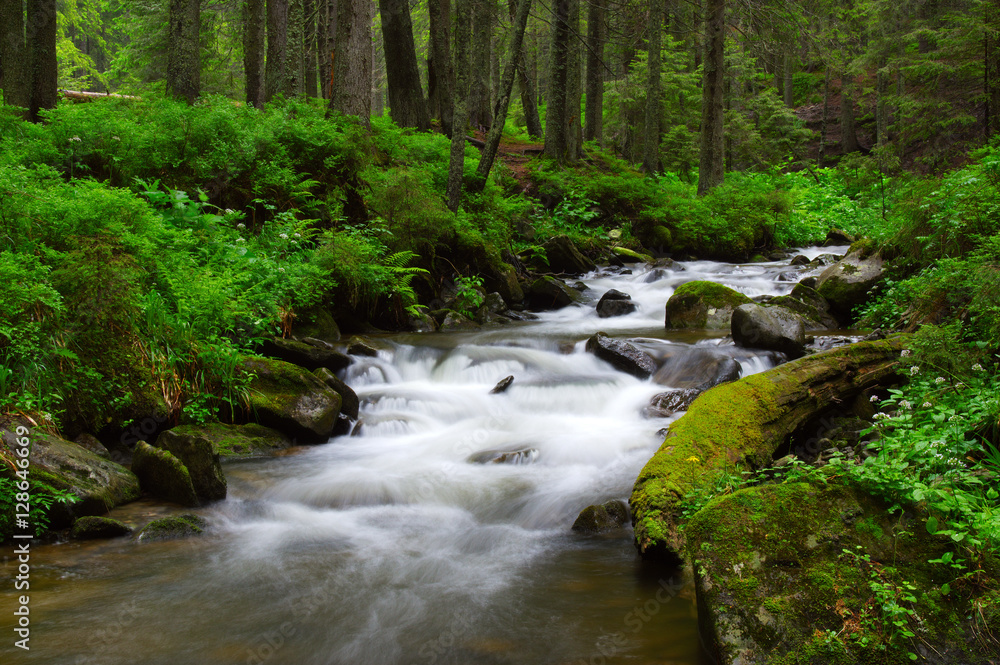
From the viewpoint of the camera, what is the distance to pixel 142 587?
151 inches

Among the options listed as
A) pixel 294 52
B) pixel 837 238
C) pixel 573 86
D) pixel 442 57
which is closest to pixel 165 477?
pixel 294 52

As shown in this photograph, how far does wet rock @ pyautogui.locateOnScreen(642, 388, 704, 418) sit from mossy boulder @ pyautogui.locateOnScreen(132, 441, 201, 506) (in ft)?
15.4

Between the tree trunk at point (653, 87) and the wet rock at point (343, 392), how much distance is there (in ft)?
48.7

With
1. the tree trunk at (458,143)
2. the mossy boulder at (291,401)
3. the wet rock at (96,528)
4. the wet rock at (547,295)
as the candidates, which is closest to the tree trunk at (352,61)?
the tree trunk at (458,143)

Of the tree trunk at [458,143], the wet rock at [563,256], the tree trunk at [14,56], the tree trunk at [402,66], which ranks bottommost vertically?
the wet rock at [563,256]

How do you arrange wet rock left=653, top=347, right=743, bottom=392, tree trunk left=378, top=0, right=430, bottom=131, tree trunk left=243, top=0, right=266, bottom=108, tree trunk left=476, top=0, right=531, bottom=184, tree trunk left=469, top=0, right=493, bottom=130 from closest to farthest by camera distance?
1. wet rock left=653, top=347, right=743, bottom=392
2. tree trunk left=476, top=0, right=531, bottom=184
3. tree trunk left=469, top=0, right=493, bottom=130
4. tree trunk left=378, top=0, right=430, bottom=131
5. tree trunk left=243, top=0, right=266, bottom=108

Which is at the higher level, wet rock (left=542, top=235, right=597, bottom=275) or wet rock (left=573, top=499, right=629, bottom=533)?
wet rock (left=542, top=235, right=597, bottom=275)

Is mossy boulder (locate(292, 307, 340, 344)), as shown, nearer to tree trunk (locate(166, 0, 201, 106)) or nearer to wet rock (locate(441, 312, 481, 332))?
wet rock (locate(441, 312, 481, 332))

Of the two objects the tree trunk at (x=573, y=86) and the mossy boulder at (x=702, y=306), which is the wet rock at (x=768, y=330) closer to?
the mossy boulder at (x=702, y=306)

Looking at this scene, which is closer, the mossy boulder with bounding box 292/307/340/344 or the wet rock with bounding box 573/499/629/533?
the wet rock with bounding box 573/499/629/533

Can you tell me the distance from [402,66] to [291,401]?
12026 millimetres

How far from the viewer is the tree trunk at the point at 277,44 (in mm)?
15836

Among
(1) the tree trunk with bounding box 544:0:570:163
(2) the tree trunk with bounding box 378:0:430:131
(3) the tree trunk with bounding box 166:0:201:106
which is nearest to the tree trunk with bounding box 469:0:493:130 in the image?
(2) the tree trunk with bounding box 378:0:430:131

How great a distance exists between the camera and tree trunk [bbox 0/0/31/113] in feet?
34.4
